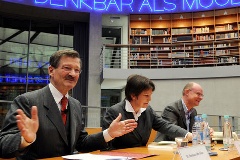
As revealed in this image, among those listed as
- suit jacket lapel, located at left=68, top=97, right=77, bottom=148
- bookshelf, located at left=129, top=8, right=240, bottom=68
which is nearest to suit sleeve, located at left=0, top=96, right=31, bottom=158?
suit jacket lapel, located at left=68, top=97, right=77, bottom=148

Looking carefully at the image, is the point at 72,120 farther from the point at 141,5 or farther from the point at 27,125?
the point at 141,5

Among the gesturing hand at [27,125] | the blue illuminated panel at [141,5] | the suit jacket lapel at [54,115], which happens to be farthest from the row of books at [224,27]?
the gesturing hand at [27,125]

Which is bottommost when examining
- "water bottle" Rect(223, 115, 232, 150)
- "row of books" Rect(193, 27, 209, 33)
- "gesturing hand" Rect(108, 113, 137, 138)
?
"water bottle" Rect(223, 115, 232, 150)

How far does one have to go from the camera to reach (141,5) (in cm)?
1060

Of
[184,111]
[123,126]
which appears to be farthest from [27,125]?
[184,111]

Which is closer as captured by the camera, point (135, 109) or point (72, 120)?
point (72, 120)

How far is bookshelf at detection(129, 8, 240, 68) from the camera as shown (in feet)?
32.1

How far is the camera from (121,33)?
1062cm

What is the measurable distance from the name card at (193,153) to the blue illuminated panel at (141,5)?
9.24m

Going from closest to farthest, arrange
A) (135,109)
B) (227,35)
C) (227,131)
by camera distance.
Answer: (227,131)
(135,109)
(227,35)

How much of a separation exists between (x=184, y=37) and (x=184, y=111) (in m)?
7.63

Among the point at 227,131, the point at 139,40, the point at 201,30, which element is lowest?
the point at 227,131

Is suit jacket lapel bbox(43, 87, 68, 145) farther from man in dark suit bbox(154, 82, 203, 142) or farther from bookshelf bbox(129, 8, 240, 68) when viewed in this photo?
bookshelf bbox(129, 8, 240, 68)

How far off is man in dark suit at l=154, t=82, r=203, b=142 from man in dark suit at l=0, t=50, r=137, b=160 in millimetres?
1186
